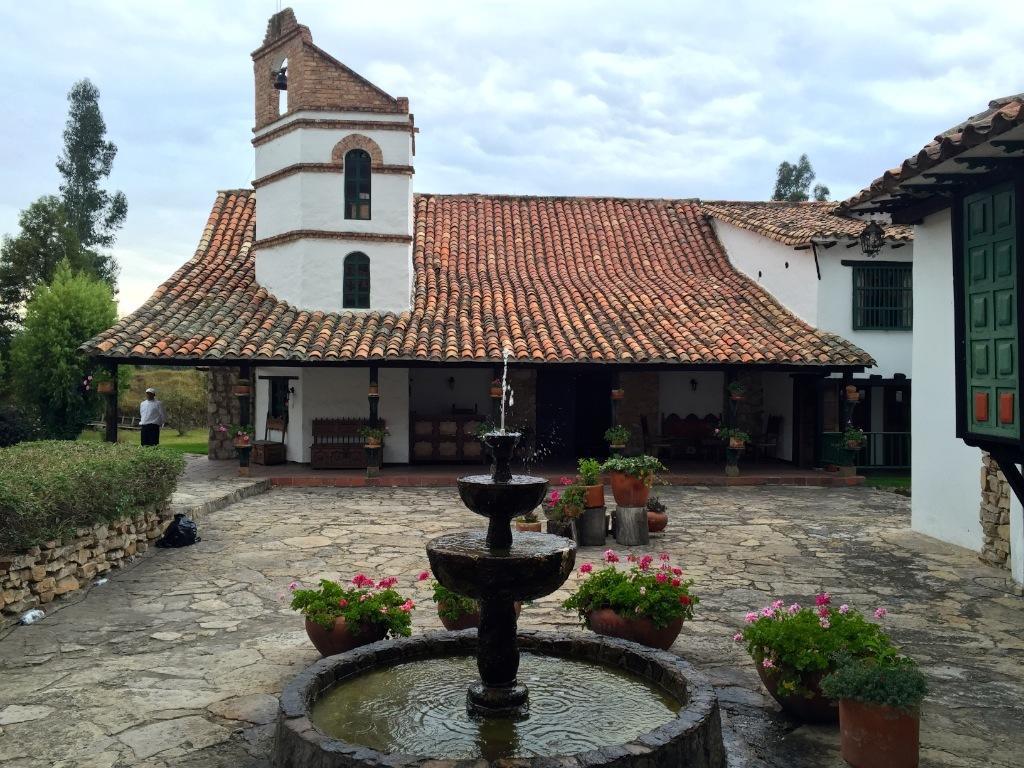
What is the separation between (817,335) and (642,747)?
14.2 meters

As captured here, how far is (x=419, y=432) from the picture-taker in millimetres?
17625

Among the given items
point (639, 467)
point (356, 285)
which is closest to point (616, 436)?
point (639, 467)

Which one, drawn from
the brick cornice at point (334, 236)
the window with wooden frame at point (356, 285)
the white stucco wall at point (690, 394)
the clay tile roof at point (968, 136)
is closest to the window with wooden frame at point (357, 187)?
the brick cornice at point (334, 236)

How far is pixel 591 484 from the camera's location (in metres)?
10.5

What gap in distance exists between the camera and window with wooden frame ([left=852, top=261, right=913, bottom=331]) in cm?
1720

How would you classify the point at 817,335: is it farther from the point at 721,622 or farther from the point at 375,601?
the point at 375,601

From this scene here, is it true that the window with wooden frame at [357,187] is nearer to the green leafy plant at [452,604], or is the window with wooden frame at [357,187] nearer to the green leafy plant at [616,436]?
the green leafy plant at [616,436]

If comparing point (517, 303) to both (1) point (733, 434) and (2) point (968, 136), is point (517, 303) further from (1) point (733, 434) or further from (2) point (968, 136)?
(2) point (968, 136)

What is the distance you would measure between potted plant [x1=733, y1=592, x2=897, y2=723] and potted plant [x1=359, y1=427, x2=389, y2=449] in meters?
11.5

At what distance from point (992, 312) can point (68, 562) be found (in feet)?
27.1

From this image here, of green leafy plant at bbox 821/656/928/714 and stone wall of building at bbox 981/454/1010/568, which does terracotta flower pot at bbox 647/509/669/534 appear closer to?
stone wall of building at bbox 981/454/1010/568

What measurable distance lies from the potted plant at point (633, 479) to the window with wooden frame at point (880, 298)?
8.68 m

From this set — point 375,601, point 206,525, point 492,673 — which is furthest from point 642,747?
point 206,525

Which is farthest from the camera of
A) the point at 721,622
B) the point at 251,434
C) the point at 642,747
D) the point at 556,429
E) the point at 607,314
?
the point at 556,429
